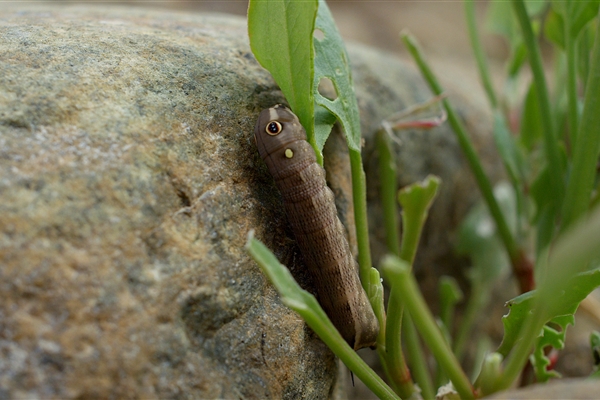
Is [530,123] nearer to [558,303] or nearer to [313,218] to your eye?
[558,303]

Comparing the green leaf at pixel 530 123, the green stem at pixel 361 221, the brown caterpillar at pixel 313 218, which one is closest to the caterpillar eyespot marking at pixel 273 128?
the brown caterpillar at pixel 313 218

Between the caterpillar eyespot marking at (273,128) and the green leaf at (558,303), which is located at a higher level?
the caterpillar eyespot marking at (273,128)

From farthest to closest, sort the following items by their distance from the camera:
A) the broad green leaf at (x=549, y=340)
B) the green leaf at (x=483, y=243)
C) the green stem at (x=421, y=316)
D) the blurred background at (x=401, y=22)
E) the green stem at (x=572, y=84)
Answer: the blurred background at (x=401, y=22), the green leaf at (x=483, y=243), the green stem at (x=572, y=84), the broad green leaf at (x=549, y=340), the green stem at (x=421, y=316)

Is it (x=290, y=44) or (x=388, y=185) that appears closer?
(x=290, y=44)

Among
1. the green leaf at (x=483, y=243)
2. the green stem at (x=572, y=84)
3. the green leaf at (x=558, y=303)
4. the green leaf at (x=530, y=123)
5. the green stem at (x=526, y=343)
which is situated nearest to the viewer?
the green stem at (x=526, y=343)

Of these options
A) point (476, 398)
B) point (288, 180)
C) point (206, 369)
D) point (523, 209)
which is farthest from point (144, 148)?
point (523, 209)

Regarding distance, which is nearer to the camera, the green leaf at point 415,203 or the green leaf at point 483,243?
the green leaf at point 415,203

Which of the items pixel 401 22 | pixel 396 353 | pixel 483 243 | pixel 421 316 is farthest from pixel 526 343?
pixel 401 22

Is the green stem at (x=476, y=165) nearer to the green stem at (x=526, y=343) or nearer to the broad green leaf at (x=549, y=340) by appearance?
the broad green leaf at (x=549, y=340)
